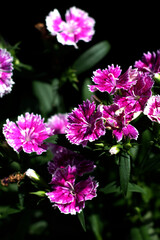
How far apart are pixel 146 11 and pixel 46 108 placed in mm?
1527

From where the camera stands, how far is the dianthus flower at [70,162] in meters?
2.12

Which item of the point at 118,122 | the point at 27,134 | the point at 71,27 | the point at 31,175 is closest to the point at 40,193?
the point at 31,175

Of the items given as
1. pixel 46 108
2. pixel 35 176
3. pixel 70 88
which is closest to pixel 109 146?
pixel 35 176

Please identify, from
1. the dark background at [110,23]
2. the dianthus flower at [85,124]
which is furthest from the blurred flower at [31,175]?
the dark background at [110,23]

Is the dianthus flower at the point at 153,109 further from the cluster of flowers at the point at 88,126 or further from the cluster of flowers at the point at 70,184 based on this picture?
the cluster of flowers at the point at 70,184

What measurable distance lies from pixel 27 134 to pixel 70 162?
1.08ft

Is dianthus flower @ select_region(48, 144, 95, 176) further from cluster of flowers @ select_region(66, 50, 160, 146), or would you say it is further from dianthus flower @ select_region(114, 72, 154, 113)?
dianthus flower @ select_region(114, 72, 154, 113)

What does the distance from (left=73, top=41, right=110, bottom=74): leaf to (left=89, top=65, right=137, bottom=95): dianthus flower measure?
1112mm

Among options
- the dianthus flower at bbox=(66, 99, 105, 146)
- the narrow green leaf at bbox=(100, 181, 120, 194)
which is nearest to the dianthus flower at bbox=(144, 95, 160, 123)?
the dianthus flower at bbox=(66, 99, 105, 146)

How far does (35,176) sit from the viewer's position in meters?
2.14

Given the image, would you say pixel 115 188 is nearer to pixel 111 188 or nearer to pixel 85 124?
pixel 111 188

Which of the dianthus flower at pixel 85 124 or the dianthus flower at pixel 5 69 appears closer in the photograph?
the dianthus flower at pixel 85 124

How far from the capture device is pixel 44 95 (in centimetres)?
345

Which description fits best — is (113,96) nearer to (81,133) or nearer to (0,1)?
(81,133)
